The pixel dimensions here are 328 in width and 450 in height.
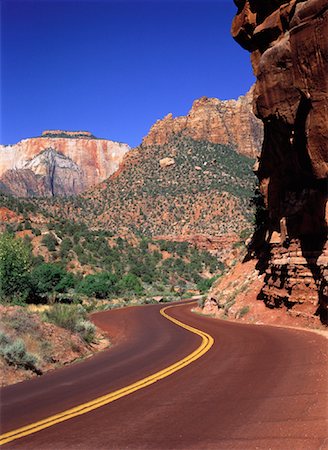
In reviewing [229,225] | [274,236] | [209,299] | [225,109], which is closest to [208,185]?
[229,225]

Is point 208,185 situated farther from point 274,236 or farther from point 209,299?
point 274,236

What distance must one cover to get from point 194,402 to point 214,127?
107726 mm

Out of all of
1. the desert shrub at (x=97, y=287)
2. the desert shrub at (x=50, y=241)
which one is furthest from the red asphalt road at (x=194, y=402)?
the desert shrub at (x=50, y=241)

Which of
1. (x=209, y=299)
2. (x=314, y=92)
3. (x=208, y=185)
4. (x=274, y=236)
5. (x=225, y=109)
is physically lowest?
(x=209, y=299)

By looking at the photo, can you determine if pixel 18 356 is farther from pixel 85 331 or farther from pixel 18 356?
pixel 85 331

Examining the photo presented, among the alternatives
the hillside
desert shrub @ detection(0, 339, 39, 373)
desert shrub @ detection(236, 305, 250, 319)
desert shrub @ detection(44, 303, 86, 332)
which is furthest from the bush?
the hillside

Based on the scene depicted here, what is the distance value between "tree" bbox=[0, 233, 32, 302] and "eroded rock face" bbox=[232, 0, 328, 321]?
2214 cm

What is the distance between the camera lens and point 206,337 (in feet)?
49.8

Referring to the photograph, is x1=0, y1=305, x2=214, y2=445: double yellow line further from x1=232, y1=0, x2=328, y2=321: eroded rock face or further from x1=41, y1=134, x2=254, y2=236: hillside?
x1=41, y1=134, x2=254, y2=236: hillside

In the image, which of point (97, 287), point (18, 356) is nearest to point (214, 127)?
point (97, 287)

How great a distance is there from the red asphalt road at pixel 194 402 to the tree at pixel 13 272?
86.1 feet

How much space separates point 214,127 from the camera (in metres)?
110

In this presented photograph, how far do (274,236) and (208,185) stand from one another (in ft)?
225

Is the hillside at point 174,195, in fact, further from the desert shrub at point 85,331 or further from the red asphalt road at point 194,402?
the red asphalt road at point 194,402
